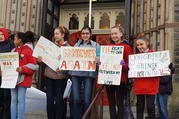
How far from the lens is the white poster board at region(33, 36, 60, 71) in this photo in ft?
16.1

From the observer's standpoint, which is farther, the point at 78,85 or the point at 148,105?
the point at 78,85

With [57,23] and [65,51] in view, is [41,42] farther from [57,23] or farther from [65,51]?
[57,23]

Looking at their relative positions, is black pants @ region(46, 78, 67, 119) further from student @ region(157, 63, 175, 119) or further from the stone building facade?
the stone building facade

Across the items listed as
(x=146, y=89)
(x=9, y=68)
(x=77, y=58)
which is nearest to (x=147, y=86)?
(x=146, y=89)

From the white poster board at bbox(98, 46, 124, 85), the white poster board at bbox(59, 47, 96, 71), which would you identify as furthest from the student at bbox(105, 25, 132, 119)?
the white poster board at bbox(59, 47, 96, 71)

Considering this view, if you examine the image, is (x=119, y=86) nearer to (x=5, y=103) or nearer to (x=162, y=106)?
(x=162, y=106)

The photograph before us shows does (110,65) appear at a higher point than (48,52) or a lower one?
lower

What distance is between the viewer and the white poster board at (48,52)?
4906 millimetres

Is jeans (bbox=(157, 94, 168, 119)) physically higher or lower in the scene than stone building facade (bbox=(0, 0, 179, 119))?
lower

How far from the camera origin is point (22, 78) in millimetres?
4828

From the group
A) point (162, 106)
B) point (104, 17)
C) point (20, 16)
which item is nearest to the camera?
point (162, 106)

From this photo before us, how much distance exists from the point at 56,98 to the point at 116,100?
946 mm

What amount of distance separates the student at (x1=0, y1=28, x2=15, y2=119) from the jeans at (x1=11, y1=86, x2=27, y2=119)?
41 cm

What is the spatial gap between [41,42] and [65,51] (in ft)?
1.52
